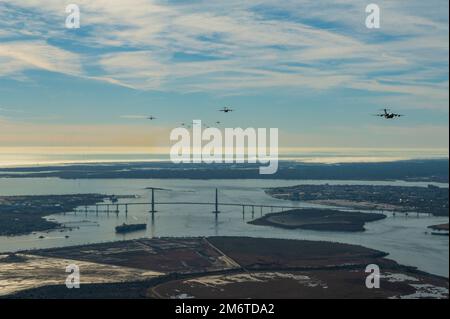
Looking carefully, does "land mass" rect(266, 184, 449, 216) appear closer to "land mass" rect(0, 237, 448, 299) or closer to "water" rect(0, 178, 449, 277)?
"water" rect(0, 178, 449, 277)

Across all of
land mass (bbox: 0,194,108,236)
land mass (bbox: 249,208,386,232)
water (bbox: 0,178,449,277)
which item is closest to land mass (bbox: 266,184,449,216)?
water (bbox: 0,178,449,277)

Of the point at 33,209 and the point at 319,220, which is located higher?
the point at 33,209

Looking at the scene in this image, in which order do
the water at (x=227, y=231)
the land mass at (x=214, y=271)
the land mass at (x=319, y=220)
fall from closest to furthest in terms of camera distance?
the land mass at (x=214, y=271) → the water at (x=227, y=231) → the land mass at (x=319, y=220)

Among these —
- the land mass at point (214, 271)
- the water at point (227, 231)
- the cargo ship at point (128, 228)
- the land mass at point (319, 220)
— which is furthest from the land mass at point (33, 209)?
the land mass at point (319, 220)

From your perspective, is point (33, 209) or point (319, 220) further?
point (33, 209)

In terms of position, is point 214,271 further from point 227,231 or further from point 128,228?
point 128,228

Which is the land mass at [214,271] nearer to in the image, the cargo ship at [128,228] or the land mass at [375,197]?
the cargo ship at [128,228]

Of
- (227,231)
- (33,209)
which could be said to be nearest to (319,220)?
(227,231)
